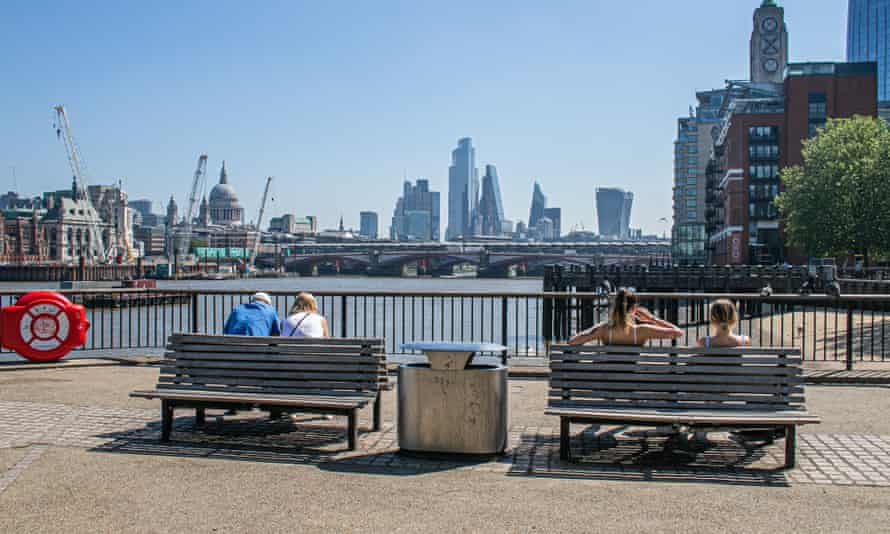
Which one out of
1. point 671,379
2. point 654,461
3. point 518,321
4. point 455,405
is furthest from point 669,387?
point 518,321

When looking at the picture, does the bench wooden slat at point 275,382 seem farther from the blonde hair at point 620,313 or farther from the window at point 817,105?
the window at point 817,105

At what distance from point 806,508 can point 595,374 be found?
207 centimetres

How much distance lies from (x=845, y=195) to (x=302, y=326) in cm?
4887

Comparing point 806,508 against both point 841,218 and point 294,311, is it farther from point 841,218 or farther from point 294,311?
point 841,218

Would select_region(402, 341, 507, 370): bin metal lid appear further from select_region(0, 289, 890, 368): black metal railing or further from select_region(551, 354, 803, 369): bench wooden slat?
select_region(0, 289, 890, 368): black metal railing

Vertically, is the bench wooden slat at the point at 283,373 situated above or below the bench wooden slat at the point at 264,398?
above

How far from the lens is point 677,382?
781 centimetres

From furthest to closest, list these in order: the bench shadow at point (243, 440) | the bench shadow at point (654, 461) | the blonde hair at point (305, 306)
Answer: the blonde hair at point (305, 306) < the bench shadow at point (243, 440) < the bench shadow at point (654, 461)

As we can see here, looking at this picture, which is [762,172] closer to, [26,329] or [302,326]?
[26,329]

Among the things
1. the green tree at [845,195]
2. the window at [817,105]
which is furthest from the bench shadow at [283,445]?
the window at [817,105]

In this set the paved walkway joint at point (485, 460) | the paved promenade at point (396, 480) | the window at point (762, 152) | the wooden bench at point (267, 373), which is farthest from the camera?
the window at point (762, 152)

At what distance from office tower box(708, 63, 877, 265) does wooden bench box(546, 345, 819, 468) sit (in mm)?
75856

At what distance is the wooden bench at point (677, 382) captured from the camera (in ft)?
25.3

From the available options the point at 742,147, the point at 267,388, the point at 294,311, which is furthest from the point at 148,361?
the point at 742,147
